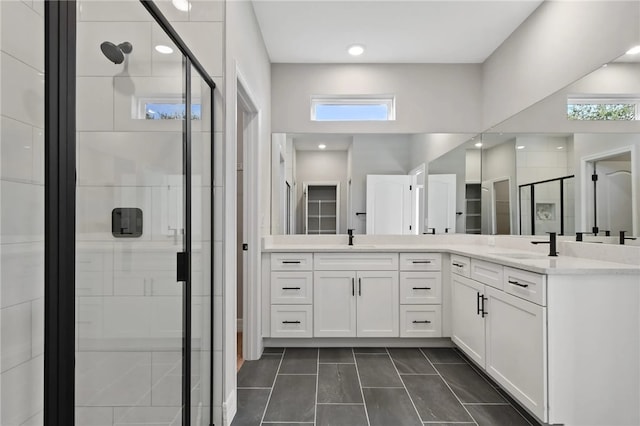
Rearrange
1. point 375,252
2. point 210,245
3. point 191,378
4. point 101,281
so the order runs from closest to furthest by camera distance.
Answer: point 101,281 < point 191,378 < point 210,245 < point 375,252

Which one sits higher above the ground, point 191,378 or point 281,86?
point 281,86

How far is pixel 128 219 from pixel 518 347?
2.10 metres

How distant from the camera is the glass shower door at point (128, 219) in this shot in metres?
0.92

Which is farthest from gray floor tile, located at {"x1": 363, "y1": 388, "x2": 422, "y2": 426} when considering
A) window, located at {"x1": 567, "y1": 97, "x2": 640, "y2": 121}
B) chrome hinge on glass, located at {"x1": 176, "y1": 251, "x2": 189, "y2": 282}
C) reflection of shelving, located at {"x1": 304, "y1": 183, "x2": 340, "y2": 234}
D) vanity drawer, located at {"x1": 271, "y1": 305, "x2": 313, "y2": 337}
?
window, located at {"x1": 567, "y1": 97, "x2": 640, "y2": 121}

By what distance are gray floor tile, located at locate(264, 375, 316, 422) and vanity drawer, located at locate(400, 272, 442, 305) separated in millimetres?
1116

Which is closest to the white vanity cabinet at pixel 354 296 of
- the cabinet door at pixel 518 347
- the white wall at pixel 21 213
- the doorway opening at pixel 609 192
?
the cabinet door at pixel 518 347

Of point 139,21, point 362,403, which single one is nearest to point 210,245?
point 139,21

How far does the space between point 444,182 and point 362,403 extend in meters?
2.31

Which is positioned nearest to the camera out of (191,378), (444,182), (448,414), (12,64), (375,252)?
(12,64)

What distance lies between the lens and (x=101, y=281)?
3.30 feet

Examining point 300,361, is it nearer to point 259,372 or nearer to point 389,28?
point 259,372

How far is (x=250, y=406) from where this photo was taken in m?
2.10

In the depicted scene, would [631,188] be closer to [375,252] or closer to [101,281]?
[375,252]

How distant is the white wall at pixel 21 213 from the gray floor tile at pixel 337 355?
2.29 m
